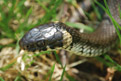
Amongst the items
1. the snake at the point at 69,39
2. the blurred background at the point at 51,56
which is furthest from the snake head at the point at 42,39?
the blurred background at the point at 51,56

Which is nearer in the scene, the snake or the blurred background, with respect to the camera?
the snake

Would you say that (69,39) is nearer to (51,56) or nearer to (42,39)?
(42,39)

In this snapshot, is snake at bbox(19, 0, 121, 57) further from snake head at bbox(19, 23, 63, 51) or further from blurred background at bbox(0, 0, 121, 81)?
blurred background at bbox(0, 0, 121, 81)

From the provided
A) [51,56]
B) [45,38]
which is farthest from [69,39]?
[51,56]

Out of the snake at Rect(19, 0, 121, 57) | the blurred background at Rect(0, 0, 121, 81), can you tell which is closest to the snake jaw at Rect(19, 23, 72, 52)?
the snake at Rect(19, 0, 121, 57)

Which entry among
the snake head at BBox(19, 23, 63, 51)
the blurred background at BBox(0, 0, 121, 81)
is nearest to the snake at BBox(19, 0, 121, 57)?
the snake head at BBox(19, 23, 63, 51)

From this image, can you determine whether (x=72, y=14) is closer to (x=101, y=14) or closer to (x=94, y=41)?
(x=101, y=14)
